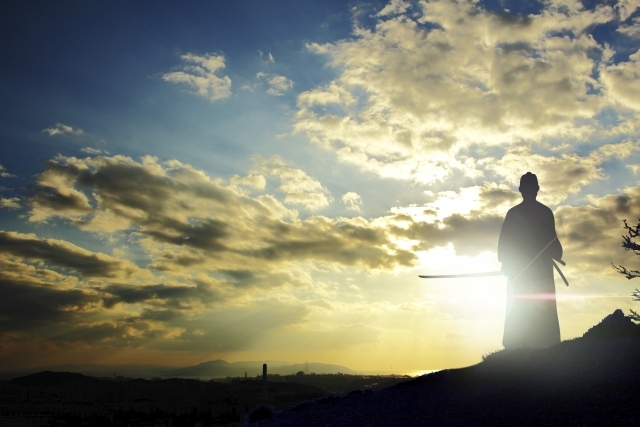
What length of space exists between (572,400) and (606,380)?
108 centimetres

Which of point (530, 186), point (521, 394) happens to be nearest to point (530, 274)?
point (530, 186)

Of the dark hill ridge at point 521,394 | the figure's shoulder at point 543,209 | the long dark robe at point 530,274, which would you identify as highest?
the figure's shoulder at point 543,209

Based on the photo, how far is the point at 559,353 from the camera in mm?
12555

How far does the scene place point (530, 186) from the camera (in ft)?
51.0

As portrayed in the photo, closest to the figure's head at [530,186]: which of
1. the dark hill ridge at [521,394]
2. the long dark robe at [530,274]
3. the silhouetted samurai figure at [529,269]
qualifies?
the silhouetted samurai figure at [529,269]

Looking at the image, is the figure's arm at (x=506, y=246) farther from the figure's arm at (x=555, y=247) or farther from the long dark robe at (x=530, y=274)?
the figure's arm at (x=555, y=247)

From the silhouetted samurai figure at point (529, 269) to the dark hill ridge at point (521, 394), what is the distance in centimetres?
91

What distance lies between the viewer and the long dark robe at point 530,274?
575 inches

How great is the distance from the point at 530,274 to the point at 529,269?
0.55 ft

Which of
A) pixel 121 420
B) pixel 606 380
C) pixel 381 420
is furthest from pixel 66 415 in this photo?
pixel 606 380

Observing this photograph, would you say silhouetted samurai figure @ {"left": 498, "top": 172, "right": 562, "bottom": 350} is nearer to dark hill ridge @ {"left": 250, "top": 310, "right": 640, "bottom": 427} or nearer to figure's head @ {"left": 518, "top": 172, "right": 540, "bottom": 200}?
figure's head @ {"left": 518, "top": 172, "right": 540, "bottom": 200}

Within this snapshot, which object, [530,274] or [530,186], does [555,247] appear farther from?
[530,186]

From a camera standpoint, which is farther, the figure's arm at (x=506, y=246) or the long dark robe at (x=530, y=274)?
the figure's arm at (x=506, y=246)

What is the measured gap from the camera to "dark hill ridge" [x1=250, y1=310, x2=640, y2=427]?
31.1ft
